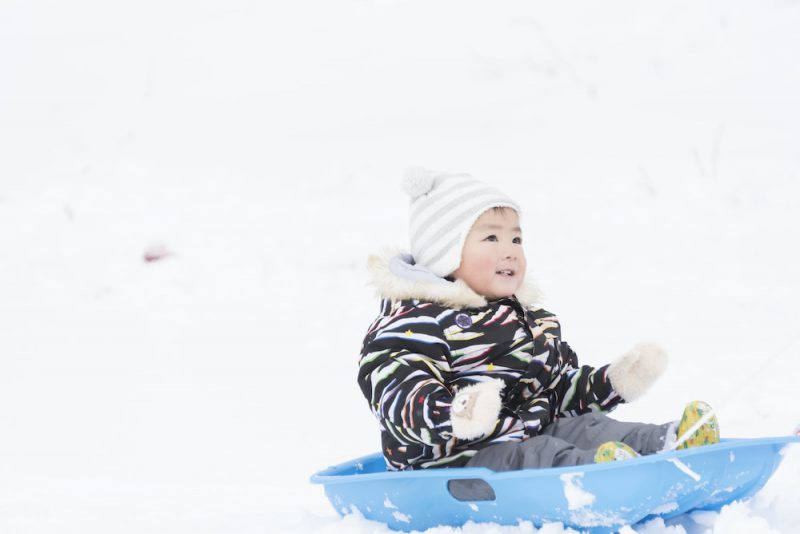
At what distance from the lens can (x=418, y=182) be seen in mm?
2475

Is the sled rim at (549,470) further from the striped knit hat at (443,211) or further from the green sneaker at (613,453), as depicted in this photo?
the striped knit hat at (443,211)

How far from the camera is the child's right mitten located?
6.12 feet

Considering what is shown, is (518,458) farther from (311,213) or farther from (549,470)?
(311,213)

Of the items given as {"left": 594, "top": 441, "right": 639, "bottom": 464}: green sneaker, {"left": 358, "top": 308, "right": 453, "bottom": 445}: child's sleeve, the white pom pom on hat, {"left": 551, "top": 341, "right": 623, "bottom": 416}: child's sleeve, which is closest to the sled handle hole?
{"left": 358, "top": 308, "right": 453, "bottom": 445}: child's sleeve

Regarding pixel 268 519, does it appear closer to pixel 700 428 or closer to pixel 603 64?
pixel 700 428

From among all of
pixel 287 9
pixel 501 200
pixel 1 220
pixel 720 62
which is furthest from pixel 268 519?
A: pixel 287 9

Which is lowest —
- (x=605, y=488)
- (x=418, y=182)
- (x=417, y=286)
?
(x=605, y=488)

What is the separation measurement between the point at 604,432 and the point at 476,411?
0.50m

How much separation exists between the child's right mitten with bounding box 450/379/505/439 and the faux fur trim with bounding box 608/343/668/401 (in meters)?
0.59

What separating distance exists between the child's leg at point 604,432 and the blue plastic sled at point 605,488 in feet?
0.61

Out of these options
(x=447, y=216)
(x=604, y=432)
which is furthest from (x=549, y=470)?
(x=447, y=216)

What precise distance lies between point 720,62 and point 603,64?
2.14 ft

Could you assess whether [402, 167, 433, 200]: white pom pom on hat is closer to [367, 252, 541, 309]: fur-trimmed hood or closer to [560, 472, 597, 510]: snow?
[367, 252, 541, 309]: fur-trimmed hood

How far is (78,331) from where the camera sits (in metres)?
4.41
